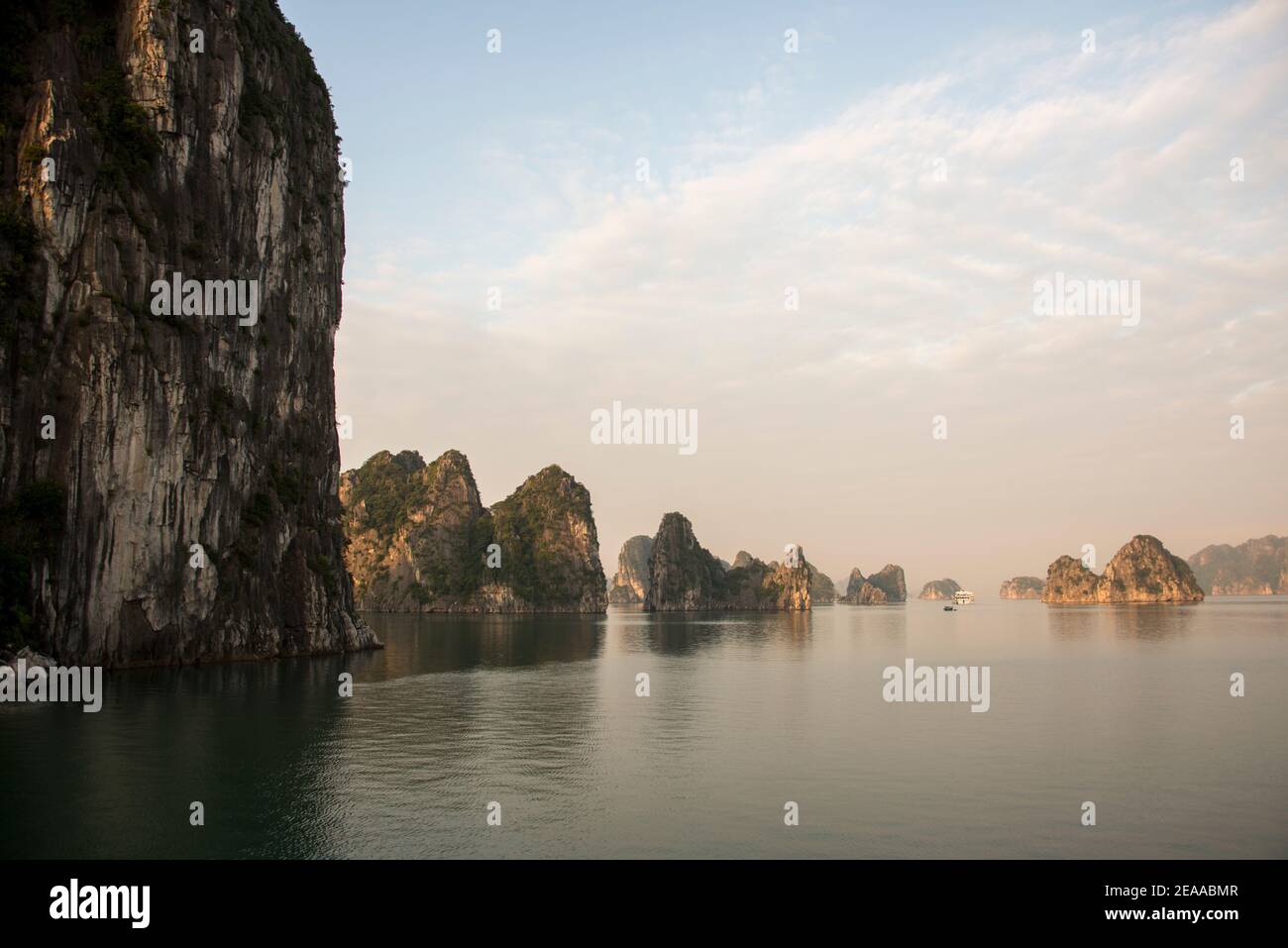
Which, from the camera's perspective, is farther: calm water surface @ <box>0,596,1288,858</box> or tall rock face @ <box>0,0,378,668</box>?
tall rock face @ <box>0,0,378,668</box>

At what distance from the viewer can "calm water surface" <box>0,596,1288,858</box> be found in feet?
88.3

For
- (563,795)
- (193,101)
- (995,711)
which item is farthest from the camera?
(193,101)

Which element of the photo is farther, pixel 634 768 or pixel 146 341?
pixel 146 341

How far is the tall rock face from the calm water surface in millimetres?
8169

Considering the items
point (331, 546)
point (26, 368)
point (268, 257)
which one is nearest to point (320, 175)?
point (268, 257)

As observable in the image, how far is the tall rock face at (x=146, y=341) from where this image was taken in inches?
2238

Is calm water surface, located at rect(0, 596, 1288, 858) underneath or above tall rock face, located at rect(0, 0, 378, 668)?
underneath

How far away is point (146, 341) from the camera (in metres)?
62.8

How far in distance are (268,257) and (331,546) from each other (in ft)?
105

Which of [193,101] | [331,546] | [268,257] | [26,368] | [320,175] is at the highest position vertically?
[320,175]

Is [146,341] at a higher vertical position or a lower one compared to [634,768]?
higher

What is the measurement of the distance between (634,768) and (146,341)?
48864 millimetres
